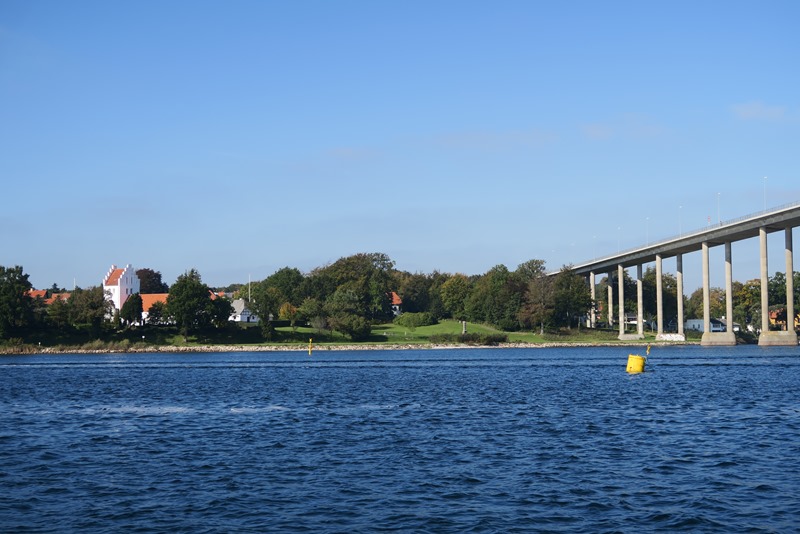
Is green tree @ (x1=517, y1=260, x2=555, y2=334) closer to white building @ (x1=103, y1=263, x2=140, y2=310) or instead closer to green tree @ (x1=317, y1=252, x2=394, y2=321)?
green tree @ (x1=317, y1=252, x2=394, y2=321)

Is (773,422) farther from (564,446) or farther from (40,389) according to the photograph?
(40,389)

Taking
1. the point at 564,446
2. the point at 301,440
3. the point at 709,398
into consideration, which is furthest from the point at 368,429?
the point at 709,398

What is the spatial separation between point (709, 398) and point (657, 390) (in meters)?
5.42

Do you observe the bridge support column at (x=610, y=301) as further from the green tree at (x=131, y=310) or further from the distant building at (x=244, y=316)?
the green tree at (x=131, y=310)

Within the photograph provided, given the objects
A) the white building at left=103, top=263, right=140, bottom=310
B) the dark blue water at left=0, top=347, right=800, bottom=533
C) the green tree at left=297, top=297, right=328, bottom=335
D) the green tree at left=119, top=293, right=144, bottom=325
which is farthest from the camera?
the white building at left=103, top=263, right=140, bottom=310

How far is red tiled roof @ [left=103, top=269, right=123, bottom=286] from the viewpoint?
160125mm

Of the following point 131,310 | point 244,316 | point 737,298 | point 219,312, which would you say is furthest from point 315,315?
point 737,298

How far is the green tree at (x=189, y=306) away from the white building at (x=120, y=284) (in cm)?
3687

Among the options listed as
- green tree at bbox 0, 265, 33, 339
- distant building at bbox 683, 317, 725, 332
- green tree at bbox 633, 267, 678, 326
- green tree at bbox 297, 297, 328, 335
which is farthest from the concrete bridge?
green tree at bbox 0, 265, 33, 339

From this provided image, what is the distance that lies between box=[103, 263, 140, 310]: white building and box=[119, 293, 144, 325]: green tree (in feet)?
82.0

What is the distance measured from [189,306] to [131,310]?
14.7m

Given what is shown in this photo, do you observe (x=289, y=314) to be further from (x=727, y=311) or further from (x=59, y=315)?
(x=727, y=311)

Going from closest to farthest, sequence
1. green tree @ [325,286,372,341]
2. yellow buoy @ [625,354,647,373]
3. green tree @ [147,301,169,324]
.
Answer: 1. yellow buoy @ [625,354,647,373]
2. green tree @ [325,286,372,341]
3. green tree @ [147,301,169,324]

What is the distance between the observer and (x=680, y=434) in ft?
96.4
